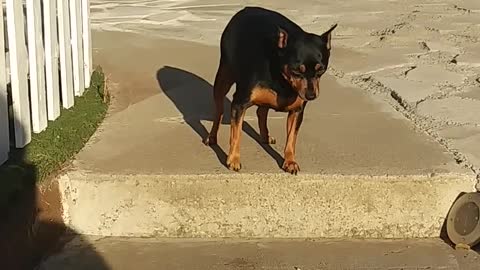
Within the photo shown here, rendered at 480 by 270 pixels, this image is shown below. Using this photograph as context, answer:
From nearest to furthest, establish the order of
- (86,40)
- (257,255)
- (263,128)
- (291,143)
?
(257,255) → (291,143) → (263,128) → (86,40)

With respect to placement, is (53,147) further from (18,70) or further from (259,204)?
(259,204)

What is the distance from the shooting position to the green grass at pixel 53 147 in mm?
4012

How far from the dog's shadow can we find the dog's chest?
1.13 feet

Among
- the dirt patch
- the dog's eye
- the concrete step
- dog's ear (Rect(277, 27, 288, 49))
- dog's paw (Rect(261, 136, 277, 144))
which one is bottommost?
the concrete step

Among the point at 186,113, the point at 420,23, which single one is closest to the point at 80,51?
the point at 186,113

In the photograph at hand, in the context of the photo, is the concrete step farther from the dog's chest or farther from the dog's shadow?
the dog's chest

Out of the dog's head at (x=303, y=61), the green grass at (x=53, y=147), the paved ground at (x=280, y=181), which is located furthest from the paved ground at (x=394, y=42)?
the dog's head at (x=303, y=61)

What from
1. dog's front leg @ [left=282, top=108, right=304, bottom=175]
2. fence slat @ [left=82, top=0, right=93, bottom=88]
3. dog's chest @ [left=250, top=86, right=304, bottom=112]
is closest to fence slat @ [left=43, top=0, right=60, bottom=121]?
fence slat @ [left=82, top=0, right=93, bottom=88]

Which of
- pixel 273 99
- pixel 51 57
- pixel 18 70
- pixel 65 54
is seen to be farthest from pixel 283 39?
pixel 65 54

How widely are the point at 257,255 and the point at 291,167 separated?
0.48 meters

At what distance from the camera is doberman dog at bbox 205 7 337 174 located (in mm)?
4062

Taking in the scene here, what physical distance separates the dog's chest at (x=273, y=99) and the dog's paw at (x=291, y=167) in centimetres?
28

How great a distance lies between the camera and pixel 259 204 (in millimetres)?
4371

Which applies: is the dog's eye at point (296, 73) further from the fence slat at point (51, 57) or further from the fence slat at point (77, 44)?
the fence slat at point (77, 44)
